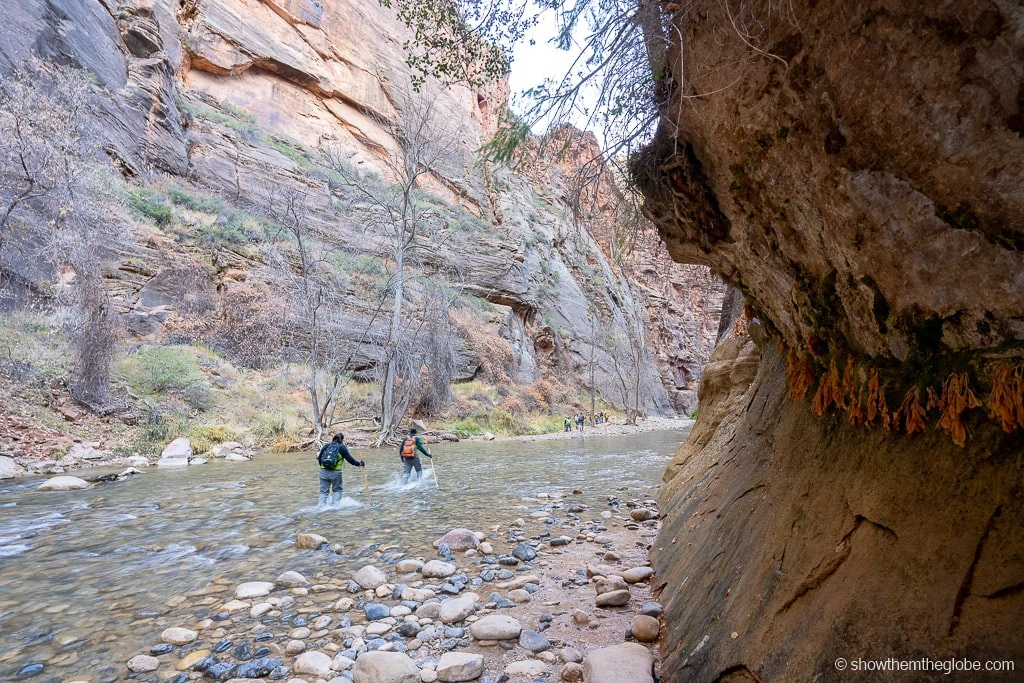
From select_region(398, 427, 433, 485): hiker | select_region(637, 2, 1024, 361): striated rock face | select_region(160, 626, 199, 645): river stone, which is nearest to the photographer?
select_region(637, 2, 1024, 361): striated rock face

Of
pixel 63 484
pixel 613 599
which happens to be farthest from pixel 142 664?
pixel 63 484

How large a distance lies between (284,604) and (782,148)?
4919mm

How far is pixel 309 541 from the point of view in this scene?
18.5 ft

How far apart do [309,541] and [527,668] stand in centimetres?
374

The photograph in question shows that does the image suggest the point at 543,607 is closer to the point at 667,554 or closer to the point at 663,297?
the point at 667,554

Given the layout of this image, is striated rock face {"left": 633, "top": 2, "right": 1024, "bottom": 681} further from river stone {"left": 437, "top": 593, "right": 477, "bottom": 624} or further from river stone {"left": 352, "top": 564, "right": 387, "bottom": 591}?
river stone {"left": 352, "top": 564, "right": 387, "bottom": 591}

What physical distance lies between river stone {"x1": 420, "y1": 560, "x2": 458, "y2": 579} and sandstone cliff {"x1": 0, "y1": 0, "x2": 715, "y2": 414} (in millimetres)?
12538

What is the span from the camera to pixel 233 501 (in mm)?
7930

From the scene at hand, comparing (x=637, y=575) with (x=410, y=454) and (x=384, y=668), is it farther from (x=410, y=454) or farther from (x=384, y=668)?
(x=410, y=454)

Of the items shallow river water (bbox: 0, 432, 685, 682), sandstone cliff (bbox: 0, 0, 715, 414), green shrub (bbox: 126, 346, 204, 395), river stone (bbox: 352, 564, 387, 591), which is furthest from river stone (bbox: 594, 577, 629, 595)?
green shrub (bbox: 126, 346, 204, 395)

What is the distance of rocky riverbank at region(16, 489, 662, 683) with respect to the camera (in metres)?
2.92

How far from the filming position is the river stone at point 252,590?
4211 millimetres

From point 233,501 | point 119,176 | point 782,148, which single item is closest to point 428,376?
point 233,501

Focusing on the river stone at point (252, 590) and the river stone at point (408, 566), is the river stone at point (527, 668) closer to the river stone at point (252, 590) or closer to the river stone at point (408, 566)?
the river stone at point (408, 566)
